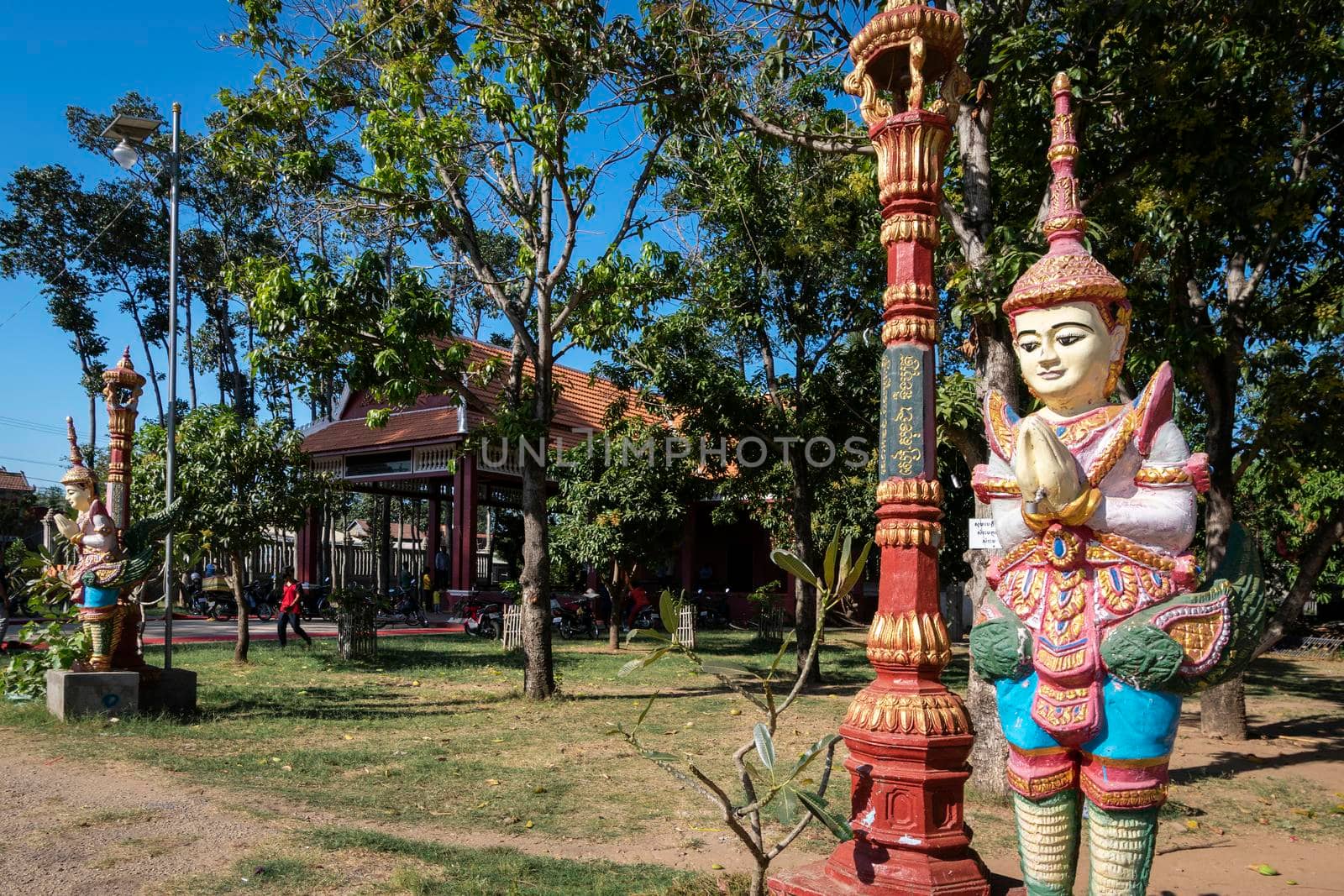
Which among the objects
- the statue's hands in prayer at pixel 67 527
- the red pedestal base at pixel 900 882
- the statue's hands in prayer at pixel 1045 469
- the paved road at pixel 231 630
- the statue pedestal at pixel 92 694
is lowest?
the paved road at pixel 231 630

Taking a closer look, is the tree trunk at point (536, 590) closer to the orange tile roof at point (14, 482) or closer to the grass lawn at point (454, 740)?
the grass lawn at point (454, 740)

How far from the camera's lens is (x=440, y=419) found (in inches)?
848

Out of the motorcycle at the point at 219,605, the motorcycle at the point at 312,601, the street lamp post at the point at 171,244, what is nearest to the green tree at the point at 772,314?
the street lamp post at the point at 171,244

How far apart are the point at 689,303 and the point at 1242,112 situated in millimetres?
6870

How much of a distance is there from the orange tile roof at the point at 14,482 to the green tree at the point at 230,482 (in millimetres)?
35945

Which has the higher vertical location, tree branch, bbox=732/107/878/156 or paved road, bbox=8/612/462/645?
tree branch, bbox=732/107/878/156

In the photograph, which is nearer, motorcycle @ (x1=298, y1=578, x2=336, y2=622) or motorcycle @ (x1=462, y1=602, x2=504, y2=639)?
motorcycle @ (x1=462, y1=602, x2=504, y2=639)

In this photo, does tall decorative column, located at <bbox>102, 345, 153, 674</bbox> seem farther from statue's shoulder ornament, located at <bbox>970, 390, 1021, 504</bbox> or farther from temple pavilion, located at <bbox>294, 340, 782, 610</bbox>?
statue's shoulder ornament, located at <bbox>970, 390, 1021, 504</bbox>

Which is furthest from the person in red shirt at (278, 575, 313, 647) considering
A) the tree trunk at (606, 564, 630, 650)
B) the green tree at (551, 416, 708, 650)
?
the tree trunk at (606, 564, 630, 650)

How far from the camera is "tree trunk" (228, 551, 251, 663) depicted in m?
13.7

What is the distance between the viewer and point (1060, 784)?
3.30 m

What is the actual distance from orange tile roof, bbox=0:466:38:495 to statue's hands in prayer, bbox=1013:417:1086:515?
49.4 meters

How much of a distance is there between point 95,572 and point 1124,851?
367 inches

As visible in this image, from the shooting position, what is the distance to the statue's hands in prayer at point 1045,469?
10.3ft
